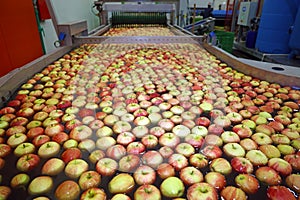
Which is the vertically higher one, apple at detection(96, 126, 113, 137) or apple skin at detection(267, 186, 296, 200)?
apple at detection(96, 126, 113, 137)

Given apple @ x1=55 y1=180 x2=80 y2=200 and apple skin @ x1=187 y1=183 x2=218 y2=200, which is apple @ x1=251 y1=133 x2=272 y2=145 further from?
apple @ x1=55 y1=180 x2=80 y2=200

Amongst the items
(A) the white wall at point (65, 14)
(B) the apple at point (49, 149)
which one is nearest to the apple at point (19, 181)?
(B) the apple at point (49, 149)

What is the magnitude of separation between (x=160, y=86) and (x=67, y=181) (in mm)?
1050

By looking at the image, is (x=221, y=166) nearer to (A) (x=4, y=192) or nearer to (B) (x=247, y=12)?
(A) (x=4, y=192)

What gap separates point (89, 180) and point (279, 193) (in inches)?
26.7

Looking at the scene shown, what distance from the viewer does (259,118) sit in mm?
1199

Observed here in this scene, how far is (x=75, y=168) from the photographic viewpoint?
0.84 metres

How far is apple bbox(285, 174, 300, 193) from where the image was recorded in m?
0.77

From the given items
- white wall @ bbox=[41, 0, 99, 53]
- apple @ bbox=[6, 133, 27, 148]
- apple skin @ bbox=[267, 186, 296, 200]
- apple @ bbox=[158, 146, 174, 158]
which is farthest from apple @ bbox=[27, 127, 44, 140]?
white wall @ bbox=[41, 0, 99, 53]

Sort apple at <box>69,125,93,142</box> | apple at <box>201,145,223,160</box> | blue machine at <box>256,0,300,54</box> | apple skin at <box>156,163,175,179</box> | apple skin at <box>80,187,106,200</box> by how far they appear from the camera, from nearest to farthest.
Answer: apple skin at <box>80,187,106,200</box>, apple skin at <box>156,163,175,179</box>, apple at <box>201,145,223,160</box>, apple at <box>69,125,93,142</box>, blue machine at <box>256,0,300,54</box>

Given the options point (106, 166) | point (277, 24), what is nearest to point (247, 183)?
point (106, 166)

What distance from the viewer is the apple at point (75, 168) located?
0.83m

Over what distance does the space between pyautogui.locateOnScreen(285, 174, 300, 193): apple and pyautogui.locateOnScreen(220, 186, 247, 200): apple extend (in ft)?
0.64

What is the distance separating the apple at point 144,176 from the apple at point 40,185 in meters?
0.32
